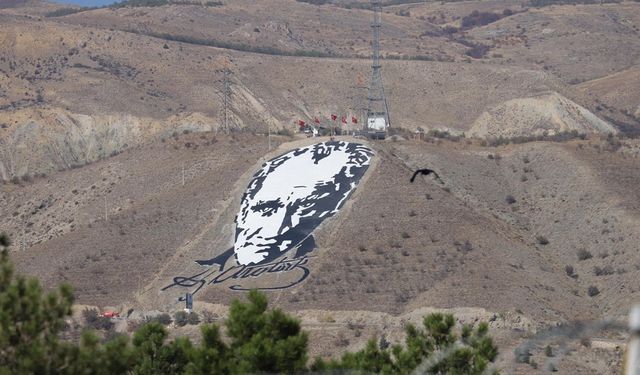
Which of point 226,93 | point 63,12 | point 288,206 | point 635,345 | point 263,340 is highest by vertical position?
point 635,345

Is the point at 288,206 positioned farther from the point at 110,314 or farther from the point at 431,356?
the point at 431,356

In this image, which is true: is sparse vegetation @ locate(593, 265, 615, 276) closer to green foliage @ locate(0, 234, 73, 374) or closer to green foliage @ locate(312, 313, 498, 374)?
green foliage @ locate(312, 313, 498, 374)

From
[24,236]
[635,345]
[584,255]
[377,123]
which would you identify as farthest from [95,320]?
[635,345]

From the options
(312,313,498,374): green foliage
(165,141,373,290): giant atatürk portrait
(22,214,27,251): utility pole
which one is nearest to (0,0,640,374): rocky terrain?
(22,214,27,251): utility pole

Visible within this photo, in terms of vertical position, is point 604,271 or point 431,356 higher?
point 431,356

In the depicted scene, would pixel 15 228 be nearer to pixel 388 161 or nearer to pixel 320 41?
pixel 388 161

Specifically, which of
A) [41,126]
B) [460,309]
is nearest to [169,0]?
[41,126]
